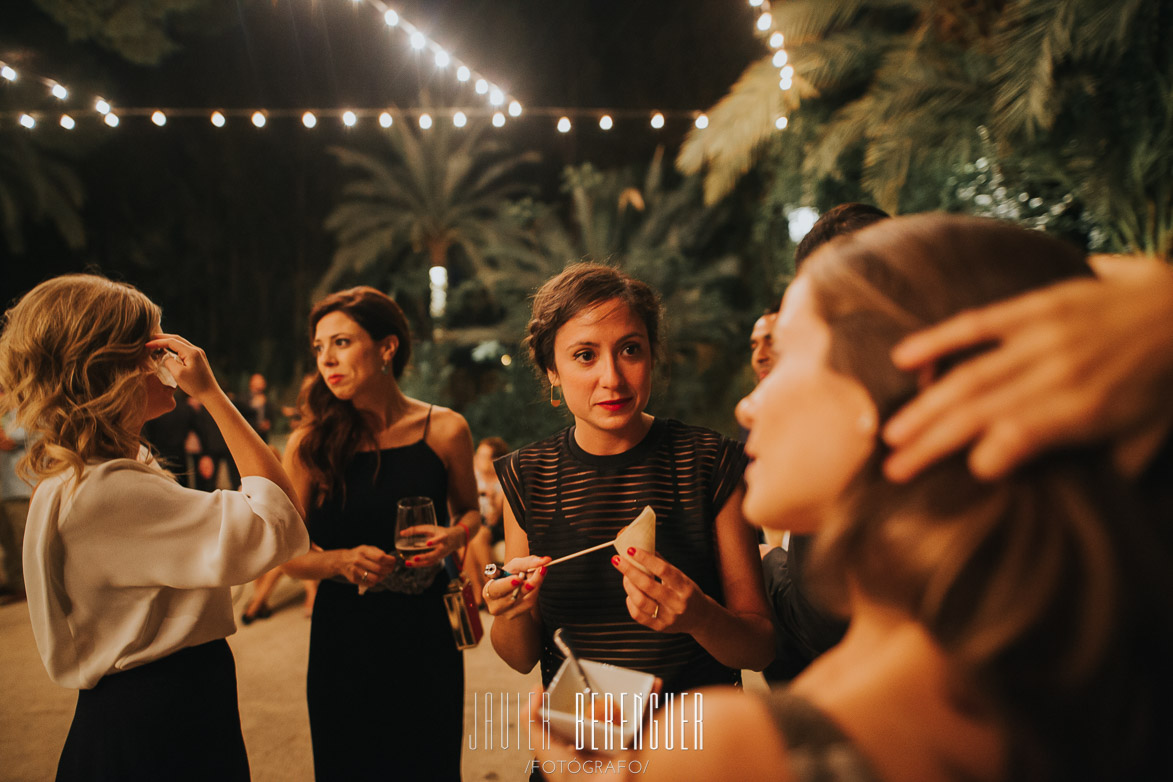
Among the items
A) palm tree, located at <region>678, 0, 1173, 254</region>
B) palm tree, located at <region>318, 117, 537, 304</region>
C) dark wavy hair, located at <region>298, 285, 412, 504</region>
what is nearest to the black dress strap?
dark wavy hair, located at <region>298, 285, 412, 504</region>

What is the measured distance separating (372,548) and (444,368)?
8.75 m

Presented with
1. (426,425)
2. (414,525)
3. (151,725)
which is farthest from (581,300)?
(151,725)

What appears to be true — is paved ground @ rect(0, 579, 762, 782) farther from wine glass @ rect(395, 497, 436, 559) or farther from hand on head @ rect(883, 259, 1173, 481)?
hand on head @ rect(883, 259, 1173, 481)

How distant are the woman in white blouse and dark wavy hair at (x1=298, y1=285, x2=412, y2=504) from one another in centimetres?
85

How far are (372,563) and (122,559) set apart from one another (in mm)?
893

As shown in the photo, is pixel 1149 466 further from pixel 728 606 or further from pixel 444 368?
pixel 444 368

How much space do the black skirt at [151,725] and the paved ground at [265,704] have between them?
6.89 feet

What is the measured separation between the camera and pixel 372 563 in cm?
230

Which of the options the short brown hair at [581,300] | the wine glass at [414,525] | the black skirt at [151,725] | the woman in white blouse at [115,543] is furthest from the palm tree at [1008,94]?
the black skirt at [151,725]

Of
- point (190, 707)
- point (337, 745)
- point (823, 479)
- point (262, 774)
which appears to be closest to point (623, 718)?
point (823, 479)

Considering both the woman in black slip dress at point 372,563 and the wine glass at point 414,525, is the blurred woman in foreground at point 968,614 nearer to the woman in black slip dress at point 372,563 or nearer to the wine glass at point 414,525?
the wine glass at point 414,525

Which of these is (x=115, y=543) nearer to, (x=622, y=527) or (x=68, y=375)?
(x=68, y=375)

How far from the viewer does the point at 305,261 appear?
16.2m

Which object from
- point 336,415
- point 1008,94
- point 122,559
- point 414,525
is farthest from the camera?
point 1008,94
